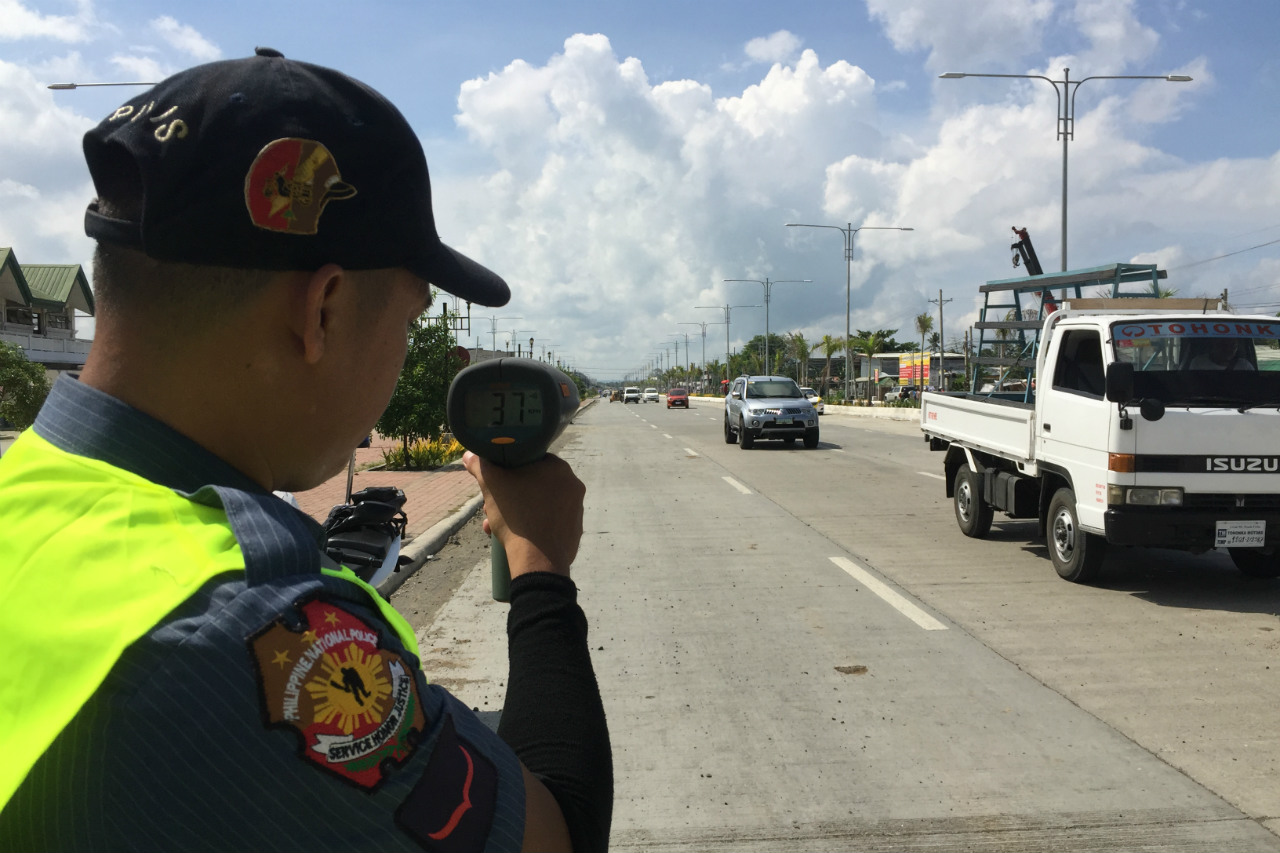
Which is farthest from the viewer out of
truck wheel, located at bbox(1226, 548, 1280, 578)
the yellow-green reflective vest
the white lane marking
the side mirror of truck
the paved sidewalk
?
the paved sidewalk

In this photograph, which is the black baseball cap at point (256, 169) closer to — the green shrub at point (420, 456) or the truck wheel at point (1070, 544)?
the truck wheel at point (1070, 544)

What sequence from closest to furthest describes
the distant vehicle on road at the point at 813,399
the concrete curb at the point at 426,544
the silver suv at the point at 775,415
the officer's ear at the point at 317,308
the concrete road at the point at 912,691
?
the officer's ear at the point at 317,308
the concrete road at the point at 912,691
the concrete curb at the point at 426,544
the silver suv at the point at 775,415
the distant vehicle on road at the point at 813,399

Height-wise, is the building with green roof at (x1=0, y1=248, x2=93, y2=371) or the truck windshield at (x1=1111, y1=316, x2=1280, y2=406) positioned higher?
the building with green roof at (x1=0, y1=248, x2=93, y2=371)

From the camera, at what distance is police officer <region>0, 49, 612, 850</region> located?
813 millimetres

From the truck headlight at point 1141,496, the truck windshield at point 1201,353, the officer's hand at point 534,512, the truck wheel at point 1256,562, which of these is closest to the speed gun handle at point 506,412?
the officer's hand at point 534,512

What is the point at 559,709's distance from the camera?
1.24 meters

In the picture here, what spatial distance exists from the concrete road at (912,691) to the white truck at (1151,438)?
1.63ft

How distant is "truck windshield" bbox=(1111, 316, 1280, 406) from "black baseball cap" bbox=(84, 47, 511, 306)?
7.60m

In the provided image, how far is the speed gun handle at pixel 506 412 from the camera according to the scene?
143cm

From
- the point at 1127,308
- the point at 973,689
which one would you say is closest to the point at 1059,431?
the point at 1127,308

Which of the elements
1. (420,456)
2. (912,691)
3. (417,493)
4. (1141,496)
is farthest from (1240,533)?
(420,456)

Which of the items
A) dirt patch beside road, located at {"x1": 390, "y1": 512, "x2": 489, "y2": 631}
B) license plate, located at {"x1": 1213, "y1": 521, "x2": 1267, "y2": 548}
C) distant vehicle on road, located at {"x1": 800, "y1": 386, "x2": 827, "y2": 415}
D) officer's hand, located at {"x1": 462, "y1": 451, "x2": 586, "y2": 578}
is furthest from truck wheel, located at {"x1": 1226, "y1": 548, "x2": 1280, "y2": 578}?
distant vehicle on road, located at {"x1": 800, "y1": 386, "x2": 827, "y2": 415}

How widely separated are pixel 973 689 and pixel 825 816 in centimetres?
183

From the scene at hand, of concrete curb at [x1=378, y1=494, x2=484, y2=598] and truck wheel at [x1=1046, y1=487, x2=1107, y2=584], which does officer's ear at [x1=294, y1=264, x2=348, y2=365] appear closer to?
concrete curb at [x1=378, y1=494, x2=484, y2=598]
